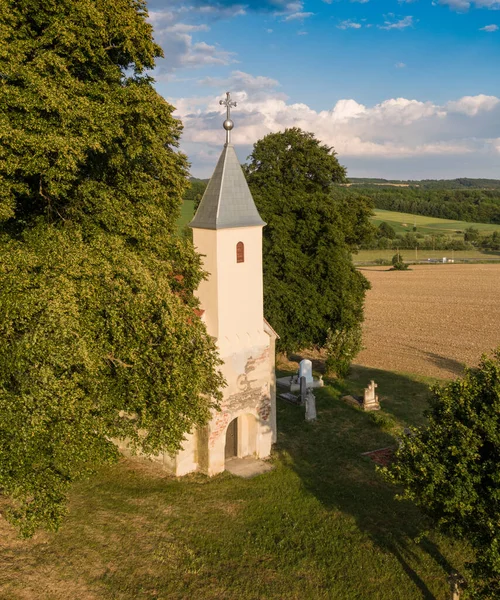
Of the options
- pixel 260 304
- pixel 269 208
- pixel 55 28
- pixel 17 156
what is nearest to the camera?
pixel 17 156

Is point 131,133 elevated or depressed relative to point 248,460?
elevated

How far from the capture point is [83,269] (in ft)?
38.2

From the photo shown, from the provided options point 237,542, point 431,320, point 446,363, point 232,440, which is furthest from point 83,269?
point 431,320

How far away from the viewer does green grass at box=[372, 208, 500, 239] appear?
110312 mm

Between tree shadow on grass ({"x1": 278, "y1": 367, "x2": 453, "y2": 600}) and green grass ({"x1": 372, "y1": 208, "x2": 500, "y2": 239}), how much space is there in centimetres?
8675

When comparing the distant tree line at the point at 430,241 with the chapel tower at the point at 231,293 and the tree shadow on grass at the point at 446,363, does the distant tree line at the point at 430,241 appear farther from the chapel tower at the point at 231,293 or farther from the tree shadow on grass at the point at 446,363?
the chapel tower at the point at 231,293

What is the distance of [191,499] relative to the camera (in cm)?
1597

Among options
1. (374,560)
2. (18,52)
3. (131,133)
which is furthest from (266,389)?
(18,52)

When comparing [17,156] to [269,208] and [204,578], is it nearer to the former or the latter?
[204,578]

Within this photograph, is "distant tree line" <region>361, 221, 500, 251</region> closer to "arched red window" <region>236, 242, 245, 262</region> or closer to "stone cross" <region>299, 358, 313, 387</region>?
"stone cross" <region>299, 358, 313, 387</region>

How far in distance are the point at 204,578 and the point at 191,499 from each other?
3.62 m

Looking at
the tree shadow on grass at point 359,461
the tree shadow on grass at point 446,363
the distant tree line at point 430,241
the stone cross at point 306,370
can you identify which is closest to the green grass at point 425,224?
the distant tree line at point 430,241

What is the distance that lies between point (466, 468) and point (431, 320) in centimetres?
3679

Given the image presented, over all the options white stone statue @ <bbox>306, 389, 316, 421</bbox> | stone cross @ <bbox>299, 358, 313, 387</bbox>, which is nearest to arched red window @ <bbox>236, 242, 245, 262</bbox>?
white stone statue @ <bbox>306, 389, 316, 421</bbox>
